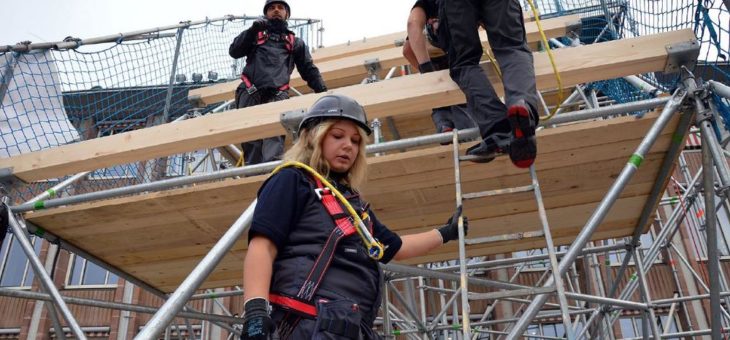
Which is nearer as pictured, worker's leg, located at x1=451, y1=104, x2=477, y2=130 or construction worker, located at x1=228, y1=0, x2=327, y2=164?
worker's leg, located at x1=451, y1=104, x2=477, y2=130

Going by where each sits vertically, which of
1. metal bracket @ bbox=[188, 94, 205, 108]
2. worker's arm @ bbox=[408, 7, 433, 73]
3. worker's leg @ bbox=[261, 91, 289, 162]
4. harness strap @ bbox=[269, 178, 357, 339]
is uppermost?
metal bracket @ bbox=[188, 94, 205, 108]

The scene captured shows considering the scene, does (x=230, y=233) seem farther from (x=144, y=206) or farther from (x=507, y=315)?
(x=507, y=315)

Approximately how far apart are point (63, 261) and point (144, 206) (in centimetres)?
1415

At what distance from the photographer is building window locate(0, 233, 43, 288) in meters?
16.7

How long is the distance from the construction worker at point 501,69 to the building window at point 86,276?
50.8 feet

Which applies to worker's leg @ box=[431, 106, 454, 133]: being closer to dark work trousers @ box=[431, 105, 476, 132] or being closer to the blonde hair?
dark work trousers @ box=[431, 105, 476, 132]

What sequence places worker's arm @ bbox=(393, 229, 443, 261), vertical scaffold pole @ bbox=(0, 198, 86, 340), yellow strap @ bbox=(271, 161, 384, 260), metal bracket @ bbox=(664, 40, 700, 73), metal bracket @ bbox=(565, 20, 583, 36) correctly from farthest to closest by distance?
metal bracket @ bbox=(565, 20, 583, 36), vertical scaffold pole @ bbox=(0, 198, 86, 340), metal bracket @ bbox=(664, 40, 700, 73), worker's arm @ bbox=(393, 229, 443, 261), yellow strap @ bbox=(271, 161, 384, 260)

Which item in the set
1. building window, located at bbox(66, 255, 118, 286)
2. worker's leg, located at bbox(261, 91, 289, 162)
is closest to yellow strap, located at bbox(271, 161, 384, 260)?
worker's leg, located at bbox(261, 91, 289, 162)

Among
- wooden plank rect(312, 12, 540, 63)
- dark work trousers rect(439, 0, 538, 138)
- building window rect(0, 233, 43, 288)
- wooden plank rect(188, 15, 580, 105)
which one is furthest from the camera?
building window rect(0, 233, 43, 288)

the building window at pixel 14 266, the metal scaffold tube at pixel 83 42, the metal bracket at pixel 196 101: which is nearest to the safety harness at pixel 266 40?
the metal scaffold tube at pixel 83 42

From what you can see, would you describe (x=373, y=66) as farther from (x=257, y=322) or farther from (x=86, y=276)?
(x=86, y=276)

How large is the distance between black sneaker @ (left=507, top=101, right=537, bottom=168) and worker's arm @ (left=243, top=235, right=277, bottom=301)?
61.0 inches

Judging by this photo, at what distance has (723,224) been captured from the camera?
586 inches

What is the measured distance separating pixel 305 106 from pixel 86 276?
15204 millimetres
